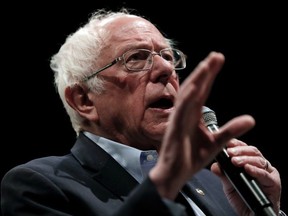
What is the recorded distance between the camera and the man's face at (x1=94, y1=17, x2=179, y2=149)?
1952 mm

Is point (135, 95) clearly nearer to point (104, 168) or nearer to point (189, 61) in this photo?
point (104, 168)

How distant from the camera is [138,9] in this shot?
3.20 metres

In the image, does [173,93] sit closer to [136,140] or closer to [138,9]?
[136,140]

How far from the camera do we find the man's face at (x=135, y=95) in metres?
1.95

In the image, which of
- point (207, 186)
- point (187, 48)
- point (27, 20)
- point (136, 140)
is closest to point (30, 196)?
point (136, 140)

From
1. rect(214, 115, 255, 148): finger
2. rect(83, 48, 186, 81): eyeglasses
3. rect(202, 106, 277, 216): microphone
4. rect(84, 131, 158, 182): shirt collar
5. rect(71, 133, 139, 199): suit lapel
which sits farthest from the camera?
Answer: rect(83, 48, 186, 81): eyeglasses

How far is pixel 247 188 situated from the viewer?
4.56ft

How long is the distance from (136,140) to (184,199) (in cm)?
32

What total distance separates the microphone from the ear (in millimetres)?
750

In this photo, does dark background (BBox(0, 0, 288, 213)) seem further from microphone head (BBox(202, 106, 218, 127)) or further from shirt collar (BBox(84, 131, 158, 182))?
microphone head (BBox(202, 106, 218, 127))

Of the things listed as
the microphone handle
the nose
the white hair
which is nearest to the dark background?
the white hair

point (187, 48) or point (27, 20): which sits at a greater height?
point (27, 20)

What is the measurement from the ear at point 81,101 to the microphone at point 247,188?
0.75 meters

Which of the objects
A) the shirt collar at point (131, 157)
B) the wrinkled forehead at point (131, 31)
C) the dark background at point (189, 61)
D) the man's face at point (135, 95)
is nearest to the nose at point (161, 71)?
the man's face at point (135, 95)
